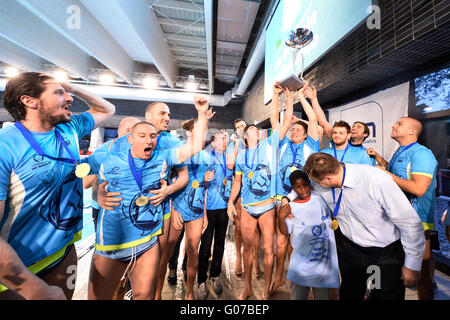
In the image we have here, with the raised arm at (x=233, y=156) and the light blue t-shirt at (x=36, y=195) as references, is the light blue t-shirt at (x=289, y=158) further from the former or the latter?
the light blue t-shirt at (x=36, y=195)

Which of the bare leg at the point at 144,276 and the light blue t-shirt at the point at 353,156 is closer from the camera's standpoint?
the bare leg at the point at 144,276

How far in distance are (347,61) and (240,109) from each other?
323 inches

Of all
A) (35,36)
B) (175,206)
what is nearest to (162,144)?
(175,206)

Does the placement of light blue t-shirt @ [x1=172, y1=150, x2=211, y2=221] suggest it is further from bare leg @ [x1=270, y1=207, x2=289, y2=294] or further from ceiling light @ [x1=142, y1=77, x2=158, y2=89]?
ceiling light @ [x1=142, y1=77, x2=158, y2=89]

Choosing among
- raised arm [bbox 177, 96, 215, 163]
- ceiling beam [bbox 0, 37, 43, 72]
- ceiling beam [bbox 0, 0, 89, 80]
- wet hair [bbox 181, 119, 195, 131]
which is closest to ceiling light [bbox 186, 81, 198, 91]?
ceiling beam [bbox 0, 0, 89, 80]

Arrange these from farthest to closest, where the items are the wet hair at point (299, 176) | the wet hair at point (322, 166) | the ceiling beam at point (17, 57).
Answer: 1. the ceiling beam at point (17, 57)
2. the wet hair at point (299, 176)
3. the wet hair at point (322, 166)

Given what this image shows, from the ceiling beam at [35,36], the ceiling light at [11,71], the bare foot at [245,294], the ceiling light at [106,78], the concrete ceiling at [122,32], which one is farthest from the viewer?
the ceiling light at [106,78]

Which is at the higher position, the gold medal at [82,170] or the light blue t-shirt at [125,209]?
the gold medal at [82,170]

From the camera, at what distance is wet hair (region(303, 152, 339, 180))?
3.98 ft

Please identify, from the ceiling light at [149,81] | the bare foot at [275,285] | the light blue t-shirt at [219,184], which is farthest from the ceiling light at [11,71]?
the bare foot at [275,285]

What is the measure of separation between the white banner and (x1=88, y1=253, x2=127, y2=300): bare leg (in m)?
3.77

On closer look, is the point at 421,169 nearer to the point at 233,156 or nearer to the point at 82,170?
the point at 233,156

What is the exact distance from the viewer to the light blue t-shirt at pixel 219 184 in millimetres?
2117

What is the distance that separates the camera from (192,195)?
6.15 ft
